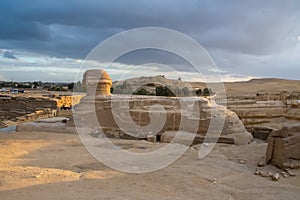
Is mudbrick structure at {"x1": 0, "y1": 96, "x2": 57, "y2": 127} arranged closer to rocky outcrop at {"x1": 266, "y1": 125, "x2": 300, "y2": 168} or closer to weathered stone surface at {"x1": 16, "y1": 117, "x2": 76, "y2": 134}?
weathered stone surface at {"x1": 16, "y1": 117, "x2": 76, "y2": 134}

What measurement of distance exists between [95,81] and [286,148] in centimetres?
850

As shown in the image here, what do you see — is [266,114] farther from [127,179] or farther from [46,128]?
[127,179]

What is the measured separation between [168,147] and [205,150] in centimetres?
113

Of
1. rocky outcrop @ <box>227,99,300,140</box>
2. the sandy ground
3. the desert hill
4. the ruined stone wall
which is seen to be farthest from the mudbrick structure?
the sandy ground

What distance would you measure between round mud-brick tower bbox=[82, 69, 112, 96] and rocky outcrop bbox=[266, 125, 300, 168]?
8043mm

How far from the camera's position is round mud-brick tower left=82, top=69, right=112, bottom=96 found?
13.1m

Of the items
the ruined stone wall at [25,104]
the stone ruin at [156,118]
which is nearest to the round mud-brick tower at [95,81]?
the stone ruin at [156,118]

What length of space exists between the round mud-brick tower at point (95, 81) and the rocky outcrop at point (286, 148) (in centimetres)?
804

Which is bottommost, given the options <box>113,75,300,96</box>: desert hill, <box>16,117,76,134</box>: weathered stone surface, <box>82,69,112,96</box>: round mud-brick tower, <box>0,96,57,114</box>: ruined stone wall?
<box>16,117,76,134</box>: weathered stone surface

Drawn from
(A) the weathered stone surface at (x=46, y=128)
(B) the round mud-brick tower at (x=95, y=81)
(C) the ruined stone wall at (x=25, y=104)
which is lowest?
(A) the weathered stone surface at (x=46, y=128)

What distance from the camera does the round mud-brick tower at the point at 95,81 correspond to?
1309 centimetres

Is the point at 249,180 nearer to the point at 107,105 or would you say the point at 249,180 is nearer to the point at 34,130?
the point at 107,105

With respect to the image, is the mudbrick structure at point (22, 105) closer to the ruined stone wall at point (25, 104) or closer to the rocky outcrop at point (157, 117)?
the ruined stone wall at point (25, 104)

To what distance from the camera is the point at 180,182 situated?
5.45 m
